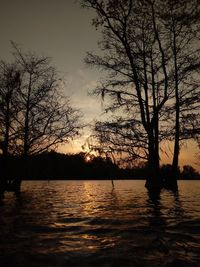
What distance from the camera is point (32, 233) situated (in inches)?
314

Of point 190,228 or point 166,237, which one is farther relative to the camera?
point 190,228

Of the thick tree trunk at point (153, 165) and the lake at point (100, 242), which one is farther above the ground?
the thick tree trunk at point (153, 165)

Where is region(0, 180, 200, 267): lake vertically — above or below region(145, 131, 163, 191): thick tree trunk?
below

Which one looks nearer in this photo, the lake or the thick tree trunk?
the lake

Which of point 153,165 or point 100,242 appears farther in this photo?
point 153,165

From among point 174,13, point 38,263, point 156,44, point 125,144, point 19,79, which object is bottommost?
point 38,263

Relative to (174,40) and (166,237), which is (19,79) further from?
(166,237)

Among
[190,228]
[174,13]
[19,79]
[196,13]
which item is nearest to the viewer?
[190,228]

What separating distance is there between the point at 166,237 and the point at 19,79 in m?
21.2

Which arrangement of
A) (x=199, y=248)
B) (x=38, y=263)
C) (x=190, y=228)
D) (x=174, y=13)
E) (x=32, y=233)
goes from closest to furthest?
(x=38, y=263) → (x=199, y=248) → (x=32, y=233) → (x=190, y=228) → (x=174, y=13)

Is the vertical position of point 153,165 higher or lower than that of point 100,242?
higher

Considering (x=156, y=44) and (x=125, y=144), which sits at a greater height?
(x=156, y=44)

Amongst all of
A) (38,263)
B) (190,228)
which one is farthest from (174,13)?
(38,263)

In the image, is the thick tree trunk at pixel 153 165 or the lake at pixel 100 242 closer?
the lake at pixel 100 242
